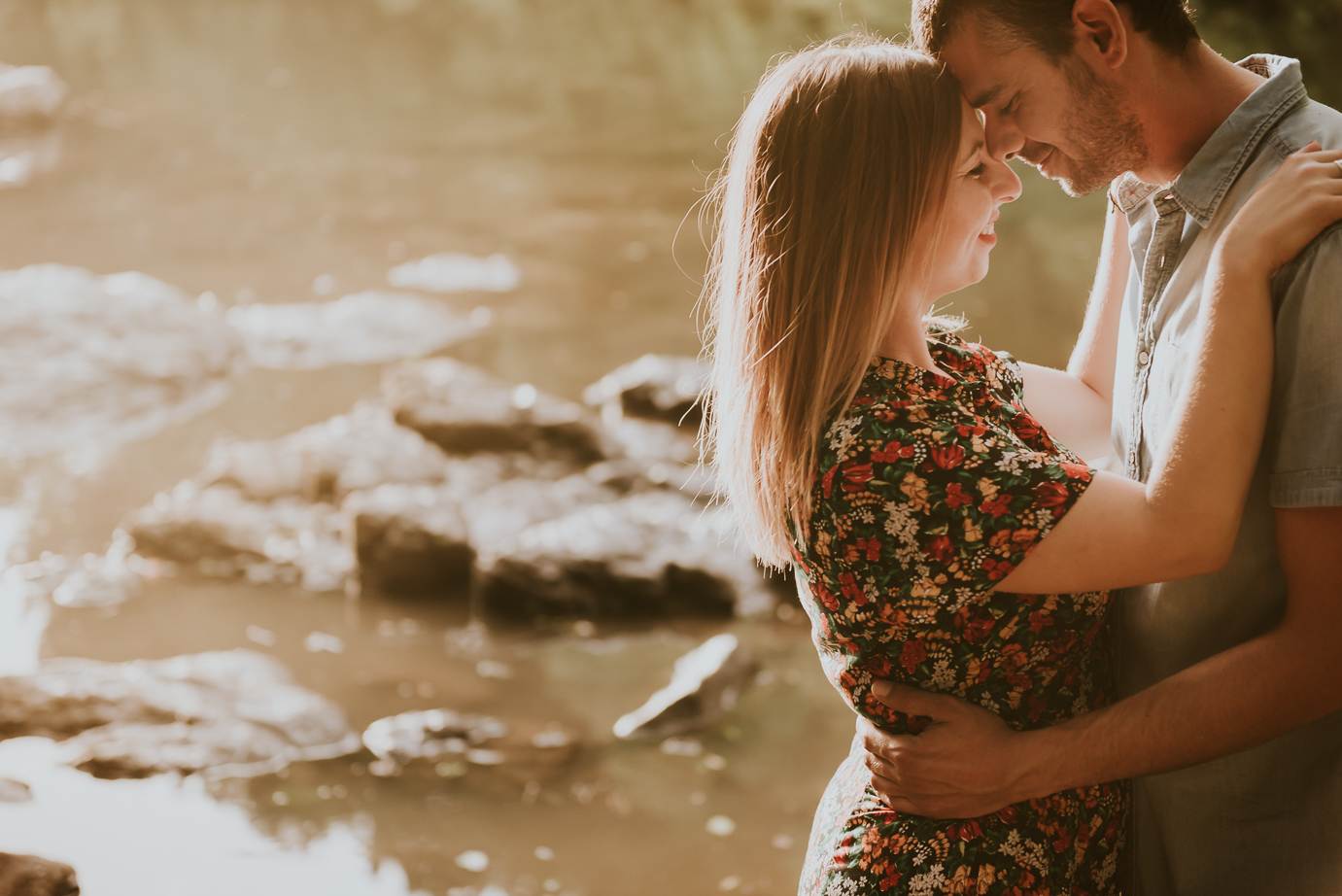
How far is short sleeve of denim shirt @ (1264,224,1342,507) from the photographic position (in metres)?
1.35

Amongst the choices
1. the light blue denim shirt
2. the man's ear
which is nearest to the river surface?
the light blue denim shirt

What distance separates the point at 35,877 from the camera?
115 inches

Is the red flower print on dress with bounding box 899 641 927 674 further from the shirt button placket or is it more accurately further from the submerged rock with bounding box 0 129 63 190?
the submerged rock with bounding box 0 129 63 190

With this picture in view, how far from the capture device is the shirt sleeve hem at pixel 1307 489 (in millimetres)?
1359

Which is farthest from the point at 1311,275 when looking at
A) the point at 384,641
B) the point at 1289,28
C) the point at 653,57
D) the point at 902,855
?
the point at 653,57

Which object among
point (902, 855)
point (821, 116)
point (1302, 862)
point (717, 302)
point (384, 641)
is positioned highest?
point (821, 116)

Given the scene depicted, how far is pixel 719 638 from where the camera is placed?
14.6 feet

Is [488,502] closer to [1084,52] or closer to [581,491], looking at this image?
[581,491]

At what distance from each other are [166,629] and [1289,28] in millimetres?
8571

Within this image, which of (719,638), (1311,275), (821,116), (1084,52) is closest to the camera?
(1311,275)

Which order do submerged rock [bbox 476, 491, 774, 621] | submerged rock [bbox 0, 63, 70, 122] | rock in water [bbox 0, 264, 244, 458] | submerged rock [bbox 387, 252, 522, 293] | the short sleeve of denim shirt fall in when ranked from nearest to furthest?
the short sleeve of denim shirt → submerged rock [bbox 476, 491, 774, 621] → rock in water [bbox 0, 264, 244, 458] → submerged rock [bbox 387, 252, 522, 293] → submerged rock [bbox 0, 63, 70, 122]

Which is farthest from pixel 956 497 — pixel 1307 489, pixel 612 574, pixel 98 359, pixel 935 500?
pixel 98 359

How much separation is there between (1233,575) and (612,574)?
350cm

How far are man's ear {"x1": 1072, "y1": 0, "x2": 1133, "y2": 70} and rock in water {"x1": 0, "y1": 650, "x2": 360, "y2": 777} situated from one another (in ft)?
10.9
